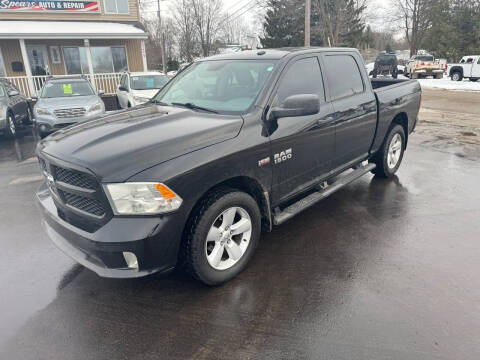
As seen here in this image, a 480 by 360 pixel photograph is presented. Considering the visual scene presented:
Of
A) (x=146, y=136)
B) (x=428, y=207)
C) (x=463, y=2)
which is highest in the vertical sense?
(x=463, y=2)

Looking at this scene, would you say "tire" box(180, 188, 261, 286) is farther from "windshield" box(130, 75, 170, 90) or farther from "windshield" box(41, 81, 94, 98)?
"windshield" box(130, 75, 170, 90)

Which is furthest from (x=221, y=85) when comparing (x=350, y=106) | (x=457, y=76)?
(x=457, y=76)

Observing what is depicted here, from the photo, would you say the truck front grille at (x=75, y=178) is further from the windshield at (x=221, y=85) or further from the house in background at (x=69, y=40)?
the house in background at (x=69, y=40)

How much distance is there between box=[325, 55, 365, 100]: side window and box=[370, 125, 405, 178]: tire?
3.69ft

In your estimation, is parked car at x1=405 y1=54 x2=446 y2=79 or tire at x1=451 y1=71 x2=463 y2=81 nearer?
tire at x1=451 y1=71 x2=463 y2=81

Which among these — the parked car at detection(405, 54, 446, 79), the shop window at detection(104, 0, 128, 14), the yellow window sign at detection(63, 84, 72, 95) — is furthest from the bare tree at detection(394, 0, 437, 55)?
the yellow window sign at detection(63, 84, 72, 95)

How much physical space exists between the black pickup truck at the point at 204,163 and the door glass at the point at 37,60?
57.3ft

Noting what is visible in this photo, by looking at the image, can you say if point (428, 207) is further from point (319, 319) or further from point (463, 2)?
point (463, 2)

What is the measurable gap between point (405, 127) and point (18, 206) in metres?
5.94

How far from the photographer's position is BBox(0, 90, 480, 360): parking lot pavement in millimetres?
2459

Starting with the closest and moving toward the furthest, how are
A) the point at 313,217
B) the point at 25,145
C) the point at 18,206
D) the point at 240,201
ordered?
the point at 240,201, the point at 313,217, the point at 18,206, the point at 25,145

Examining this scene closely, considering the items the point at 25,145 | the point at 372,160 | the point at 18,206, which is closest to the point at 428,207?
the point at 372,160

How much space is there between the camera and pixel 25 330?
8.73 ft

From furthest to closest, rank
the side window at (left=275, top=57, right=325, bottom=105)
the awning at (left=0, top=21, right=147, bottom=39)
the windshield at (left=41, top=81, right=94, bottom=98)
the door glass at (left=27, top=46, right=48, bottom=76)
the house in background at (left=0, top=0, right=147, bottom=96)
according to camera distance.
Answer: the door glass at (left=27, top=46, right=48, bottom=76), the house in background at (left=0, top=0, right=147, bottom=96), the awning at (left=0, top=21, right=147, bottom=39), the windshield at (left=41, top=81, right=94, bottom=98), the side window at (left=275, top=57, right=325, bottom=105)
